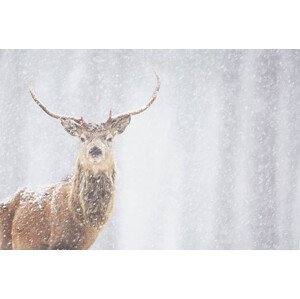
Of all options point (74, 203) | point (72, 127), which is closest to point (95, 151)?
point (72, 127)

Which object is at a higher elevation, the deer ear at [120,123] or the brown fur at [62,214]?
the deer ear at [120,123]

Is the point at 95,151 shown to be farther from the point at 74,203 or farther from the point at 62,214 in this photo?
the point at 62,214

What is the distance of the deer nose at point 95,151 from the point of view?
11.6 ft

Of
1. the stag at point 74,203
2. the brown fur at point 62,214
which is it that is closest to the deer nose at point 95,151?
the stag at point 74,203

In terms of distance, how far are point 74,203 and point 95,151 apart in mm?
369

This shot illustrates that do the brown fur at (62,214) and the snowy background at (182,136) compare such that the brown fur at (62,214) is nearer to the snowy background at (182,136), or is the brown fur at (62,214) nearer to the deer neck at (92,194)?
the deer neck at (92,194)

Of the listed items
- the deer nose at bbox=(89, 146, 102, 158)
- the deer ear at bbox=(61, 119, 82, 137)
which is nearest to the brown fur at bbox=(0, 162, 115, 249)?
the deer nose at bbox=(89, 146, 102, 158)

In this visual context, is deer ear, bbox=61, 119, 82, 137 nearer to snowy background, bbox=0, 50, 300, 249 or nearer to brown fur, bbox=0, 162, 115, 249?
snowy background, bbox=0, 50, 300, 249

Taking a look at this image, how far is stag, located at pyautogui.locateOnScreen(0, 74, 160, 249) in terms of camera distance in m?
3.50

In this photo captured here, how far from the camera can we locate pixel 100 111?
3660 millimetres

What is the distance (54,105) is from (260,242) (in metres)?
1.70

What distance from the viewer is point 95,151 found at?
3.54 meters
